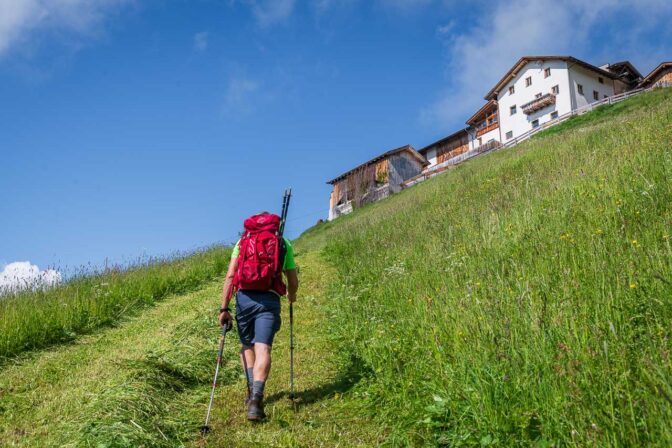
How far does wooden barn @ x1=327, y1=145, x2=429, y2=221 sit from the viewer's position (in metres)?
50.5

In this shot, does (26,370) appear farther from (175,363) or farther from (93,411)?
(93,411)

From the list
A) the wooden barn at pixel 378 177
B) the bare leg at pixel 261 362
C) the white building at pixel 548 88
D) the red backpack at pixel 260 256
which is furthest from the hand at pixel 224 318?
the white building at pixel 548 88

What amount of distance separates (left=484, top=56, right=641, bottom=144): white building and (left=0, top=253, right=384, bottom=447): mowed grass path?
46768 millimetres

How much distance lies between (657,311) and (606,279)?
0.68 meters

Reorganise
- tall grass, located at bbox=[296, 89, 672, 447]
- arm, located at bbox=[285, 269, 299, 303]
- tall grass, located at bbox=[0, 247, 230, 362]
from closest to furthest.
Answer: tall grass, located at bbox=[296, 89, 672, 447]
arm, located at bbox=[285, 269, 299, 303]
tall grass, located at bbox=[0, 247, 230, 362]

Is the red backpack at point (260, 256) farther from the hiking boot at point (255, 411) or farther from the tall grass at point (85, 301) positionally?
the tall grass at point (85, 301)

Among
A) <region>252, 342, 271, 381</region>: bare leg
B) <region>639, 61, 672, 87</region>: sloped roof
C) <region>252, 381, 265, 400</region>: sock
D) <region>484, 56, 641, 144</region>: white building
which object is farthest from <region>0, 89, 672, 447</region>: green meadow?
<region>639, 61, 672, 87</region>: sloped roof

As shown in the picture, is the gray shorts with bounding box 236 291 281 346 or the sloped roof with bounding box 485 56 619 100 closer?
the gray shorts with bounding box 236 291 281 346

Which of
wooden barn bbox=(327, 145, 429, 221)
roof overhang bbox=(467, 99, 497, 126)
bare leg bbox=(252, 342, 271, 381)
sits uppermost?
roof overhang bbox=(467, 99, 497, 126)

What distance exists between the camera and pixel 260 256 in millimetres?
5863

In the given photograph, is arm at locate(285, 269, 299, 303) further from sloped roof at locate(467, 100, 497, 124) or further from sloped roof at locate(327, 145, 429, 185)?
sloped roof at locate(467, 100, 497, 124)

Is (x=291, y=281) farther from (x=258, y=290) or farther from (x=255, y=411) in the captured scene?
(x=255, y=411)

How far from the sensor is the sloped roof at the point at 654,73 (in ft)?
164

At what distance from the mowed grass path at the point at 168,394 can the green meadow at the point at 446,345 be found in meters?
0.03
